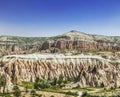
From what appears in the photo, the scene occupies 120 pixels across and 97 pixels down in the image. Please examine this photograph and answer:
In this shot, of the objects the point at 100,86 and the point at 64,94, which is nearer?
the point at 64,94

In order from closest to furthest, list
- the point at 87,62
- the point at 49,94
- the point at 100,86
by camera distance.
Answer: the point at 49,94
the point at 100,86
the point at 87,62

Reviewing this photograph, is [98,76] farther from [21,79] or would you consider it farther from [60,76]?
[21,79]

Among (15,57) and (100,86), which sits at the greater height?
(15,57)

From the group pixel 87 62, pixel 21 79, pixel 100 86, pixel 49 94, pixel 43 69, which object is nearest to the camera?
pixel 49 94

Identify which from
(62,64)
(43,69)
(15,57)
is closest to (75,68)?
(62,64)

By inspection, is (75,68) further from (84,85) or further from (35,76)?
(84,85)

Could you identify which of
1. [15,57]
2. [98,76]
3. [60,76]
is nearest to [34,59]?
[15,57]
